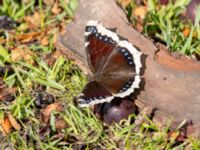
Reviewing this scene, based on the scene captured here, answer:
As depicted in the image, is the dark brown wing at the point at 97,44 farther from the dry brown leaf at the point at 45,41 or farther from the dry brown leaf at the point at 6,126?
the dry brown leaf at the point at 45,41

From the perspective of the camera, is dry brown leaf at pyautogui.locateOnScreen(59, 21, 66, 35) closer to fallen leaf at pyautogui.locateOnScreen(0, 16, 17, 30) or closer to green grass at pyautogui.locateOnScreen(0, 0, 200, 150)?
green grass at pyautogui.locateOnScreen(0, 0, 200, 150)

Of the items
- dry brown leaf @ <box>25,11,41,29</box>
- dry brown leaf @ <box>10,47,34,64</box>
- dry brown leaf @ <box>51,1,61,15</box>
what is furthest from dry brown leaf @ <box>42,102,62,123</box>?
dry brown leaf @ <box>51,1,61,15</box>

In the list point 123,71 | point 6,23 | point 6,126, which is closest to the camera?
point 123,71

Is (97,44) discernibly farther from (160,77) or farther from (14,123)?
(14,123)

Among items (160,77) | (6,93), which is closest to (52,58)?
(6,93)

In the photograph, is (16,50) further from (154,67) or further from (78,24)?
(154,67)

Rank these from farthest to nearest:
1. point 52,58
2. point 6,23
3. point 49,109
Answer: point 6,23 < point 52,58 < point 49,109

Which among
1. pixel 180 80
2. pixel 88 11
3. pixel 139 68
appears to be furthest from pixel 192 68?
pixel 88 11
